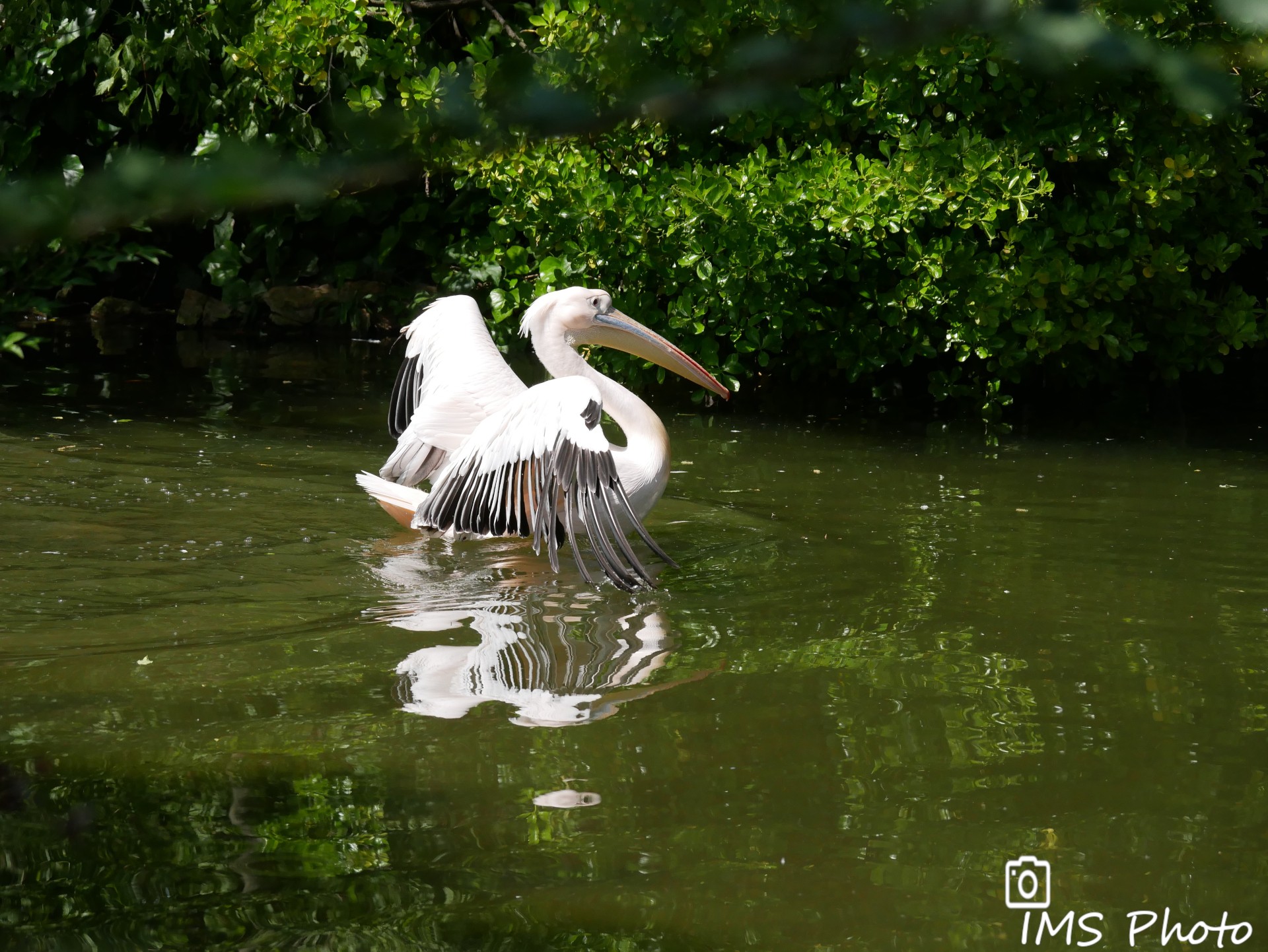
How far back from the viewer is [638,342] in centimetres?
551

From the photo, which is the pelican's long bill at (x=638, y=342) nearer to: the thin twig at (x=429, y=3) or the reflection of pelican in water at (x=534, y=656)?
the reflection of pelican in water at (x=534, y=656)

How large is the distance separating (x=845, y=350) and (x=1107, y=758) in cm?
496

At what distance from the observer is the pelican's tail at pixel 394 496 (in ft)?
16.8

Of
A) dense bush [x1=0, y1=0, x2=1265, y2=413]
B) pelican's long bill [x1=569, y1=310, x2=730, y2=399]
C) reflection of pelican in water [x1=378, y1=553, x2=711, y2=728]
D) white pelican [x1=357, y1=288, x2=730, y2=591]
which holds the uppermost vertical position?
dense bush [x1=0, y1=0, x2=1265, y2=413]

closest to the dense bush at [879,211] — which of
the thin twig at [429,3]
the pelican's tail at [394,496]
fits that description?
the thin twig at [429,3]

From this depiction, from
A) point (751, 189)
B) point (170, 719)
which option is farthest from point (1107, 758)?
point (751, 189)

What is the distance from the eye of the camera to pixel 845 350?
7.81 m

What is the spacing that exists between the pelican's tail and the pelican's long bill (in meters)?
0.90

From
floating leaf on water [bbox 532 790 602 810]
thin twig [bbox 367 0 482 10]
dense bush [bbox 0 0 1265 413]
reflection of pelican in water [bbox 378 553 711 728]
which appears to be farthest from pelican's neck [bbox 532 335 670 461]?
thin twig [bbox 367 0 482 10]

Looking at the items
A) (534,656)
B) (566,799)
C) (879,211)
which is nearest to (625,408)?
(534,656)

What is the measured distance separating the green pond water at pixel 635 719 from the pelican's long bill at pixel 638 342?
23.5 inches

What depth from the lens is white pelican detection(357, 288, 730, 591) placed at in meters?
4.39

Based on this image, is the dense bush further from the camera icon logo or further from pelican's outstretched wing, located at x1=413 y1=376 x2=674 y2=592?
the camera icon logo

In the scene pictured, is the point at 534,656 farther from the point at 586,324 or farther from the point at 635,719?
the point at 586,324
